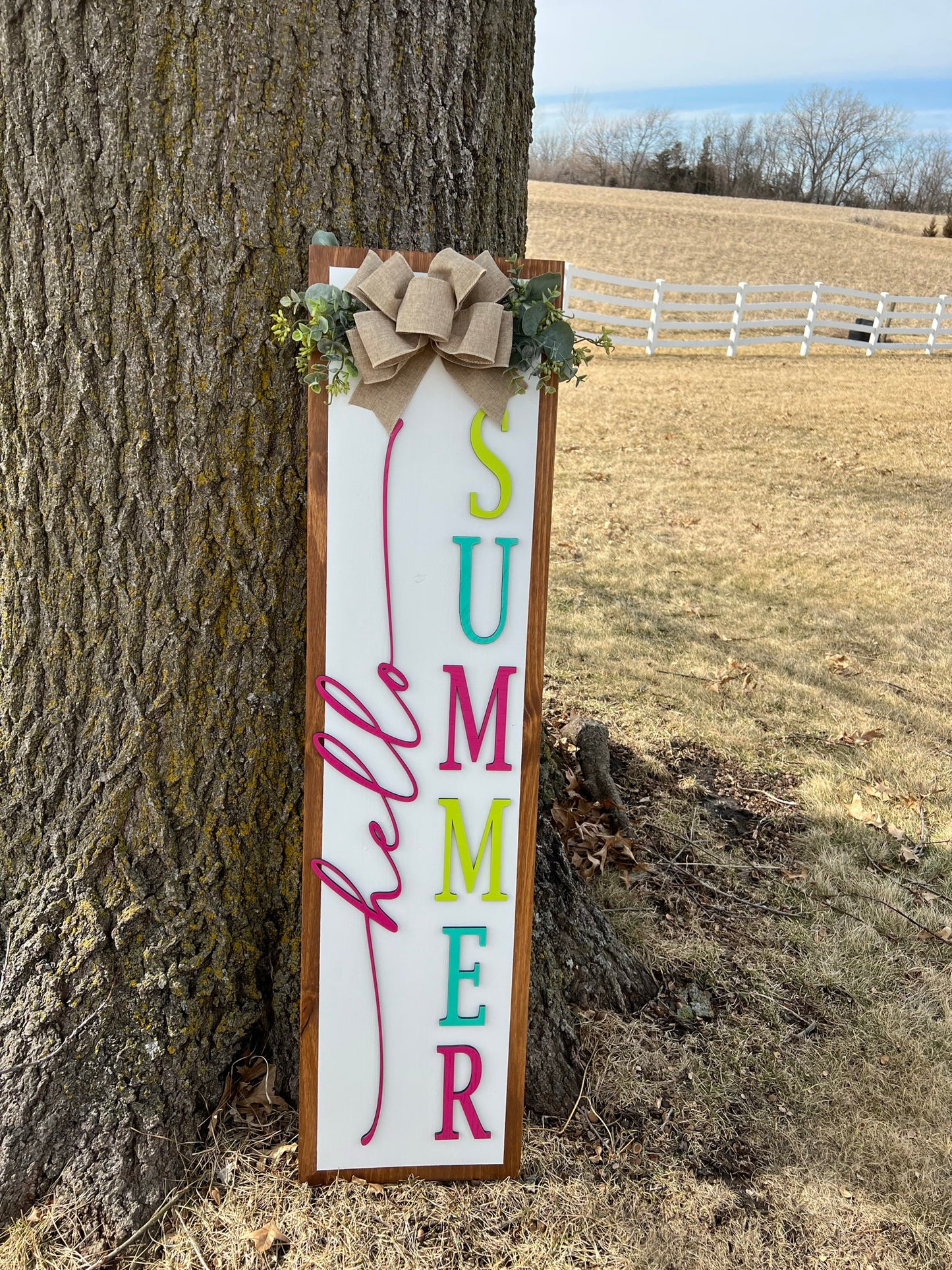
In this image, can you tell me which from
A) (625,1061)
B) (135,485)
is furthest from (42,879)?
(625,1061)

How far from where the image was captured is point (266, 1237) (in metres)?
1.97

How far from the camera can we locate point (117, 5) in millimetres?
1692

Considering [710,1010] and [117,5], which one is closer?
[117,5]

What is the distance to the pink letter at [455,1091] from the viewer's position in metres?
2.13

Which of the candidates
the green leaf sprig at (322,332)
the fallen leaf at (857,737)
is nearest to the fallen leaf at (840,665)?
the fallen leaf at (857,737)

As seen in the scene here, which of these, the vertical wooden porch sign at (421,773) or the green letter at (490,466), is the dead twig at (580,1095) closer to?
the vertical wooden porch sign at (421,773)

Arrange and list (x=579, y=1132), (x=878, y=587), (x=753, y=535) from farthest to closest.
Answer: (x=753, y=535), (x=878, y=587), (x=579, y=1132)

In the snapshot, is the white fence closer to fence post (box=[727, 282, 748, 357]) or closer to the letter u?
fence post (box=[727, 282, 748, 357])

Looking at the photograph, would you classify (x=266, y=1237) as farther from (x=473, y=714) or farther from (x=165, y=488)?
(x=165, y=488)

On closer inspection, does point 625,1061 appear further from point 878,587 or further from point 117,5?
point 878,587

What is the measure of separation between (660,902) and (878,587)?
403cm

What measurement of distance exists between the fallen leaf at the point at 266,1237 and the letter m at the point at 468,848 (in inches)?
29.7

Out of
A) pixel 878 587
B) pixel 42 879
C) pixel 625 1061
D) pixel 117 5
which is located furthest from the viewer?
pixel 878 587

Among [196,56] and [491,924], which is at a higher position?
[196,56]
